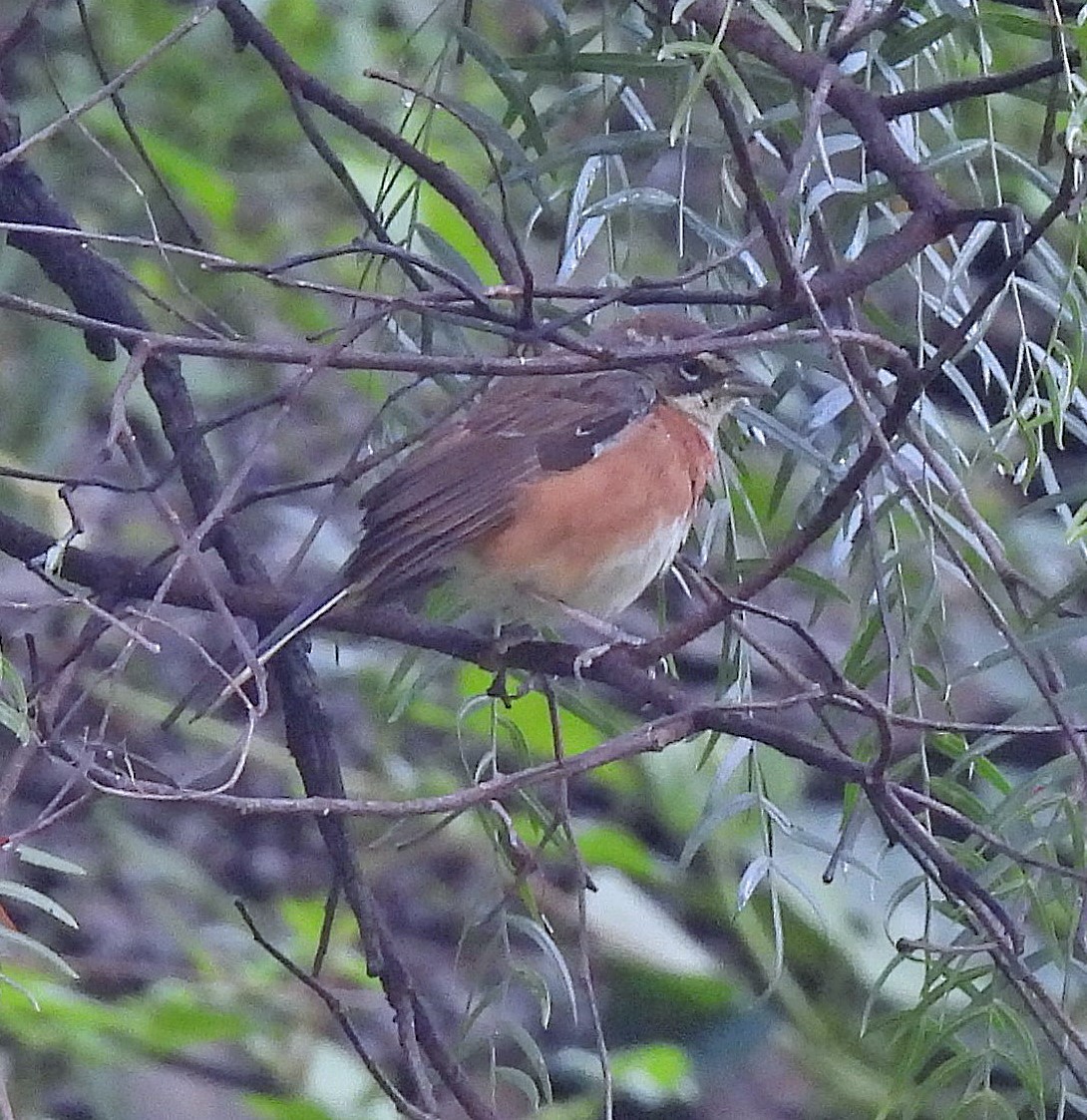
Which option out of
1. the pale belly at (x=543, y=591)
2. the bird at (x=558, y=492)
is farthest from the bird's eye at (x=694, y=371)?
the pale belly at (x=543, y=591)

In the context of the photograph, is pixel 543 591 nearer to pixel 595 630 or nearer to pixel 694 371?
pixel 595 630

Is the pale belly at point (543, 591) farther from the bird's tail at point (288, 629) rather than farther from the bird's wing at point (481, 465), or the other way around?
the bird's tail at point (288, 629)

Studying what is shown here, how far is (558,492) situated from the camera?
3379mm

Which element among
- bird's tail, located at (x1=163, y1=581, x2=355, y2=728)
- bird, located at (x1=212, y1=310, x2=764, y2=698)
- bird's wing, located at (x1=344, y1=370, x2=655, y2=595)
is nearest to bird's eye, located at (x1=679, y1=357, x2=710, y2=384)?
bird, located at (x1=212, y1=310, x2=764, y2=698)

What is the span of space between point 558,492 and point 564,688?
0.51m

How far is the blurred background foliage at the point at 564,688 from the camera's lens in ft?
8.28

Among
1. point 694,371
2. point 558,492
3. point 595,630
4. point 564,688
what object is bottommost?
point 564,688

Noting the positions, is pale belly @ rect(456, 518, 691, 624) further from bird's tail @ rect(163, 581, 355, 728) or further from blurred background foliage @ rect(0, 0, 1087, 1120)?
bird's tail @ rect(163, 581, 355, 728)

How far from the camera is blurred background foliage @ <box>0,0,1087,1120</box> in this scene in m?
2.52

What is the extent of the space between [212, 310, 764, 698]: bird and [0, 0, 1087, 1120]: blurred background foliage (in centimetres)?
12

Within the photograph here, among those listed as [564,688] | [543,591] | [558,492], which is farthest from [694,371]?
[564,688]

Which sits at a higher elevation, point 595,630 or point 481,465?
point 481,465

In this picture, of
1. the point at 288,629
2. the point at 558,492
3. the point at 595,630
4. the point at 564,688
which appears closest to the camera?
the point at 288,629

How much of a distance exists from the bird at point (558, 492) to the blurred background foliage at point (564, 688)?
12 centimetres
